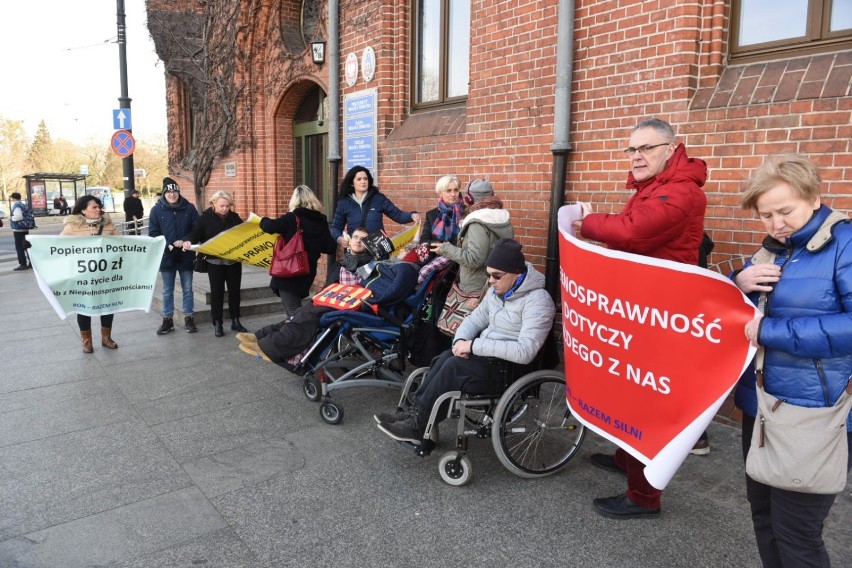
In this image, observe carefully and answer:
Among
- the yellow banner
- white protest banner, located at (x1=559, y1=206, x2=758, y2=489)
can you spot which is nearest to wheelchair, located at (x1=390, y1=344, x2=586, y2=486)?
white protest banner, located at (x1=559, y1=206, x2=758, y2=489)

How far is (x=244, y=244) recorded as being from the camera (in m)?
6.77

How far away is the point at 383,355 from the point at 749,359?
284 centimetres

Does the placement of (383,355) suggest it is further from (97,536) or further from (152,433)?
(97,536)

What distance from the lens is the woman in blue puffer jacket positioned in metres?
2.03

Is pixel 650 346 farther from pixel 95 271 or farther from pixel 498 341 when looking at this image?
pixel 95 271

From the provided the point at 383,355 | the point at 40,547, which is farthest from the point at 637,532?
the point at 40,547

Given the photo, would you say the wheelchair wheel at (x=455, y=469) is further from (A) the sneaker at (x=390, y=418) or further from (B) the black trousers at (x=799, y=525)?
(B) the black trousers at (x=799, y=525)

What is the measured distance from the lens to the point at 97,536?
3146 millimetres

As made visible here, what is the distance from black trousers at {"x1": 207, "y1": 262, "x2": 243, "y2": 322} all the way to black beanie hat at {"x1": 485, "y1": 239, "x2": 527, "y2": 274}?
448cm

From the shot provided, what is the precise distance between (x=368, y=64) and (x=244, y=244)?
2.84m

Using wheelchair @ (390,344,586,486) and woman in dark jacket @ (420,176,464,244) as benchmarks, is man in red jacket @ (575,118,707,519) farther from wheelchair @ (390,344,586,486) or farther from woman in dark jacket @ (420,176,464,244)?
woman in dark jacket @ (420,176,464,244)

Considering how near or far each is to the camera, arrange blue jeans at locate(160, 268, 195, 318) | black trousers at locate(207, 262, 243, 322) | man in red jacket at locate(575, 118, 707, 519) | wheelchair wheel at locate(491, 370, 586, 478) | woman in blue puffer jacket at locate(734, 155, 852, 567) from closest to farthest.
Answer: woman in blue puffer jacket at locate(734, 155, 852, 567), man in red jacket at locate(575, 118, 707, 519), wheelchair wheel at locate(491, 370, 586, 478), black trousers at locate(207, 262, 243, 322), blue jeans at locate(160, 268, 195, 318)

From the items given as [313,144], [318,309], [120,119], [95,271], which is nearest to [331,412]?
[318,309]

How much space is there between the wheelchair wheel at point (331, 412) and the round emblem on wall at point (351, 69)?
4.97m
